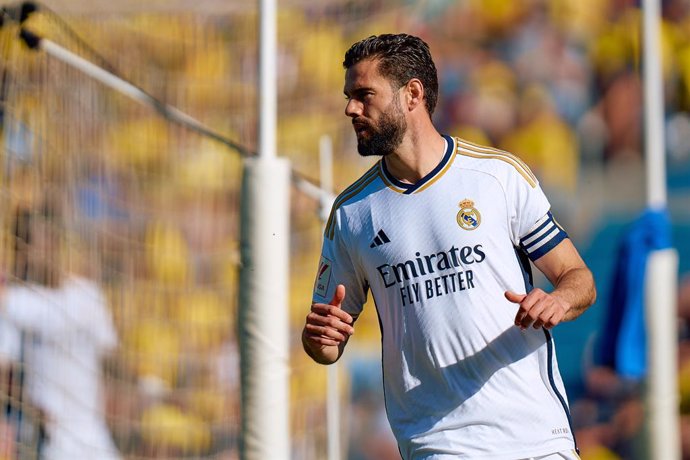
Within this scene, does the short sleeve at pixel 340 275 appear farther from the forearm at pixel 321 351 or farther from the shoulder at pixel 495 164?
the shoulder at pixel 495 164

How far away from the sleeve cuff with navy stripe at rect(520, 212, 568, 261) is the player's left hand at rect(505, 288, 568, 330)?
0.97 feet

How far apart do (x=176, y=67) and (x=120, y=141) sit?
512mm

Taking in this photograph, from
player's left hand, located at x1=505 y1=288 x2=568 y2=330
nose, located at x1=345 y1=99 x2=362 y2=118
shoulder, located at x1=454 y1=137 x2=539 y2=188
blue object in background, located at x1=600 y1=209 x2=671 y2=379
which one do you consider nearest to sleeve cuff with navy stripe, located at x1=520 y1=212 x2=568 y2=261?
shoulder, located at x1=454 y1=137 x2=539 y2=188

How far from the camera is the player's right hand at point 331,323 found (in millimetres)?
2867

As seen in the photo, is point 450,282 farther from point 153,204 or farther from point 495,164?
point 153,204

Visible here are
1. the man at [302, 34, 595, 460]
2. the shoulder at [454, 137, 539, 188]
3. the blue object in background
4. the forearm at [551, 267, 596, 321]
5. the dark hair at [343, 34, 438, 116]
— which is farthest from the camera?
the blue object in background

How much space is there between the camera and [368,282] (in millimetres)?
3160

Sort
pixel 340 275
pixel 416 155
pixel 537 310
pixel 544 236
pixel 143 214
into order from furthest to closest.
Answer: pixel 143 214, pixel 340 275, pixel 416 155, pixel 544 236, pixel 537 310

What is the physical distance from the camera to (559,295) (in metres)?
2.75

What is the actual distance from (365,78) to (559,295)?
0.83 m

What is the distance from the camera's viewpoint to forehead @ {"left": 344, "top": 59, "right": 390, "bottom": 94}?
3098mm

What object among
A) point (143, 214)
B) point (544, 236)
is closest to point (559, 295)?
point (544, 236)

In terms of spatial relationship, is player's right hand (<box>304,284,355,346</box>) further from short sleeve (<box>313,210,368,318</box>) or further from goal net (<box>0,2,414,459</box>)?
goal net (<box>0,2,414,459</box>)

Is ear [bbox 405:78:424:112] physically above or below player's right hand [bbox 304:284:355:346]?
above
